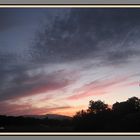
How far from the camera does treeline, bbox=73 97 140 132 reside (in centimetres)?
420

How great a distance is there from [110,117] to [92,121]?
203 mm

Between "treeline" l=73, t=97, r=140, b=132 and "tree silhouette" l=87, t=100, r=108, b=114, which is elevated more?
"tree silhouette" l=87, t=100, r=108, b=114

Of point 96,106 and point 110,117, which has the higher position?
point 96,106

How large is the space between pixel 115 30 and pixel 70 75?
70 centimetres

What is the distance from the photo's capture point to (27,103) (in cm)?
421

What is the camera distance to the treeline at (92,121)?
4188mm

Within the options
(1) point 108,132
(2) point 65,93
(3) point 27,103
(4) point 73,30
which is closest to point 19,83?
(3) point 27,103

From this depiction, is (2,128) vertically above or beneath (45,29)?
beneath

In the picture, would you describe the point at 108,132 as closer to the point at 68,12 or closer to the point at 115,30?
the point at 115,30

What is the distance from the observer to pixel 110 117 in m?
4.25

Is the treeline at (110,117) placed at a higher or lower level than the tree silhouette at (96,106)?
lower

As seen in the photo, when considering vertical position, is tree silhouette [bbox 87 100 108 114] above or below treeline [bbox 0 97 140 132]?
above

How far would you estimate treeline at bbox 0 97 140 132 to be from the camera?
4188 mm

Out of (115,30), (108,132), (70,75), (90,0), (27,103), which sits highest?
(90,0)
